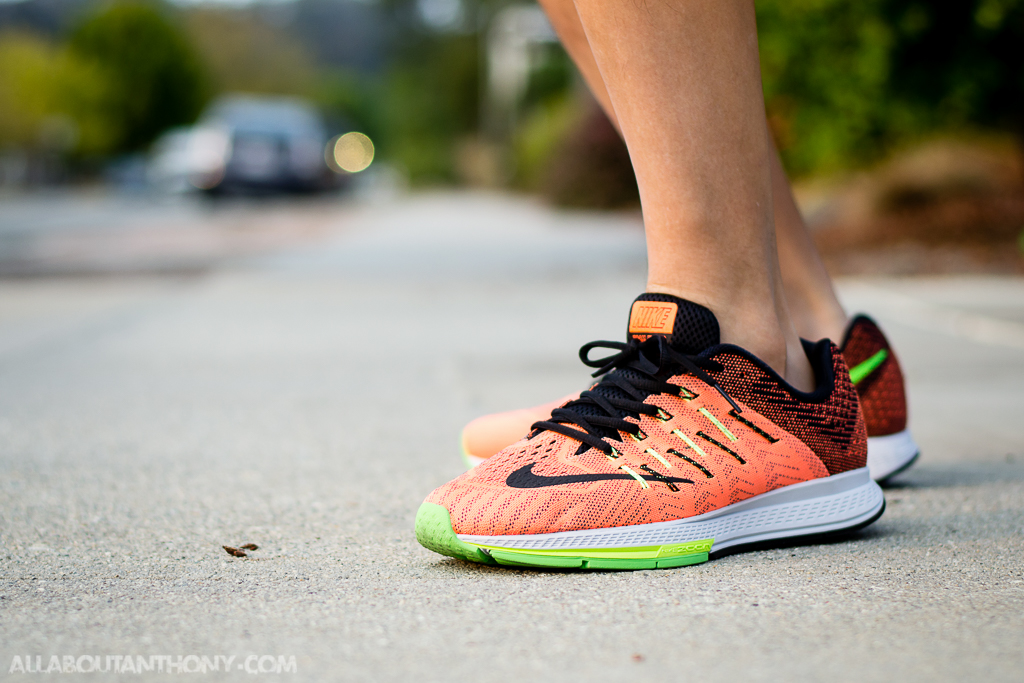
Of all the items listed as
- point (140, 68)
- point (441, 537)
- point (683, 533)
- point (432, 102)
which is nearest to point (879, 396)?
point (683, 533)

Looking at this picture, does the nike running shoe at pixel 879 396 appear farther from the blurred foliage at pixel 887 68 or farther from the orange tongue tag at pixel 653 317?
the blurred foliage at pixel 887 68

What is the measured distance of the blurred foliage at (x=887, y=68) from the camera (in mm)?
5805

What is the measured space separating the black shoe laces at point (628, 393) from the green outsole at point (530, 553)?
0.13 m

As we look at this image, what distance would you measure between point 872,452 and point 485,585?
0.75 metres

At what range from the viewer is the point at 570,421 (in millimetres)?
1309

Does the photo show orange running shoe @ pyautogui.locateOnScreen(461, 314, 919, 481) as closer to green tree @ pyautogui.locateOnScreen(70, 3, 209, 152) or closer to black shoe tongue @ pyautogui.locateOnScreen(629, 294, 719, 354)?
black shoe tongue @ pyautogui.locateOnScreen(629, 294, 719, 354)

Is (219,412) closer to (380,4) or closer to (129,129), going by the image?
(380,4)

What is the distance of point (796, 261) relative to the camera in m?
1.62

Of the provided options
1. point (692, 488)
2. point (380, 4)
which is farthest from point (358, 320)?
point (380, 4)

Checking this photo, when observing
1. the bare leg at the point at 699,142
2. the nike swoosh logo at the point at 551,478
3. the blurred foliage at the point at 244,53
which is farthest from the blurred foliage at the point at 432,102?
the nike swoosh logo at the point at 551,478

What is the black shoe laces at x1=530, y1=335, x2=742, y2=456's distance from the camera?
50.6 inches

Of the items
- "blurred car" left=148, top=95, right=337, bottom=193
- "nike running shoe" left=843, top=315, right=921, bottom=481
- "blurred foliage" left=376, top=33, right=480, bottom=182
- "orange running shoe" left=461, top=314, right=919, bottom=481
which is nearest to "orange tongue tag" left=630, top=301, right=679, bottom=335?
"orange running shoe" left=461, top=314, right=919, bottom=481

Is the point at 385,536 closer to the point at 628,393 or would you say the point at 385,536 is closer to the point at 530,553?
the point at 530,553

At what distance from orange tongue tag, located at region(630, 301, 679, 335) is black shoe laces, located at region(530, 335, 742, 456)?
1 cm
